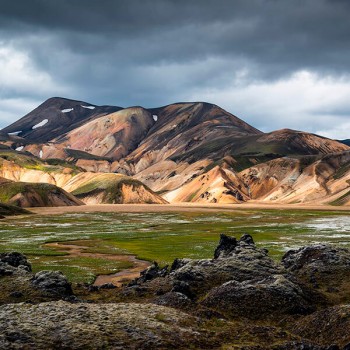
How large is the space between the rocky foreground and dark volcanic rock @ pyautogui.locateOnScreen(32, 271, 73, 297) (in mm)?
70

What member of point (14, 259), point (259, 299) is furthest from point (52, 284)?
point (259, 299)

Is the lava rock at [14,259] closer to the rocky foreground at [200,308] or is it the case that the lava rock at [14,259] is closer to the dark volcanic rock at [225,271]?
the rocky foreground at [200,308]

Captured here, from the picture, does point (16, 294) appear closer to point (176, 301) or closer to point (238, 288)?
point (176, 301)

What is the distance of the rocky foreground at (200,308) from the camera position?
18094 mm

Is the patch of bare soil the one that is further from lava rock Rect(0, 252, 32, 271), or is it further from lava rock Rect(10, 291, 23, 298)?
lava rock Rect(10, 291, 23, 298)

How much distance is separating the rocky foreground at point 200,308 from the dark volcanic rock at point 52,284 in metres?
0.07

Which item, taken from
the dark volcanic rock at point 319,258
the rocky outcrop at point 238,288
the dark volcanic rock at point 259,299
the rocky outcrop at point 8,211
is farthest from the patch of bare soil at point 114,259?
the rocky outcrop at point 8,211

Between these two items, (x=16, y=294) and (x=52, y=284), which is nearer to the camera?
(x=16, y=294)

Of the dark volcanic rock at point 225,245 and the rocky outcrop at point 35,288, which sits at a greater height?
the dark volcanic rock at point 225,245

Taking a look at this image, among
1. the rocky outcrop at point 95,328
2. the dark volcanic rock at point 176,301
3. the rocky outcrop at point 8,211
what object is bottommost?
the rocky outcrop at point 8,211

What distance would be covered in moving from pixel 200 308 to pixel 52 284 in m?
11.2

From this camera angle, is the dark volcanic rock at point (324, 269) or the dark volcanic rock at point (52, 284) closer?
the dark volcanic rock at point (52, 284)

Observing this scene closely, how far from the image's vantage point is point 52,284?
30078mm

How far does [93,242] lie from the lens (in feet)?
307
